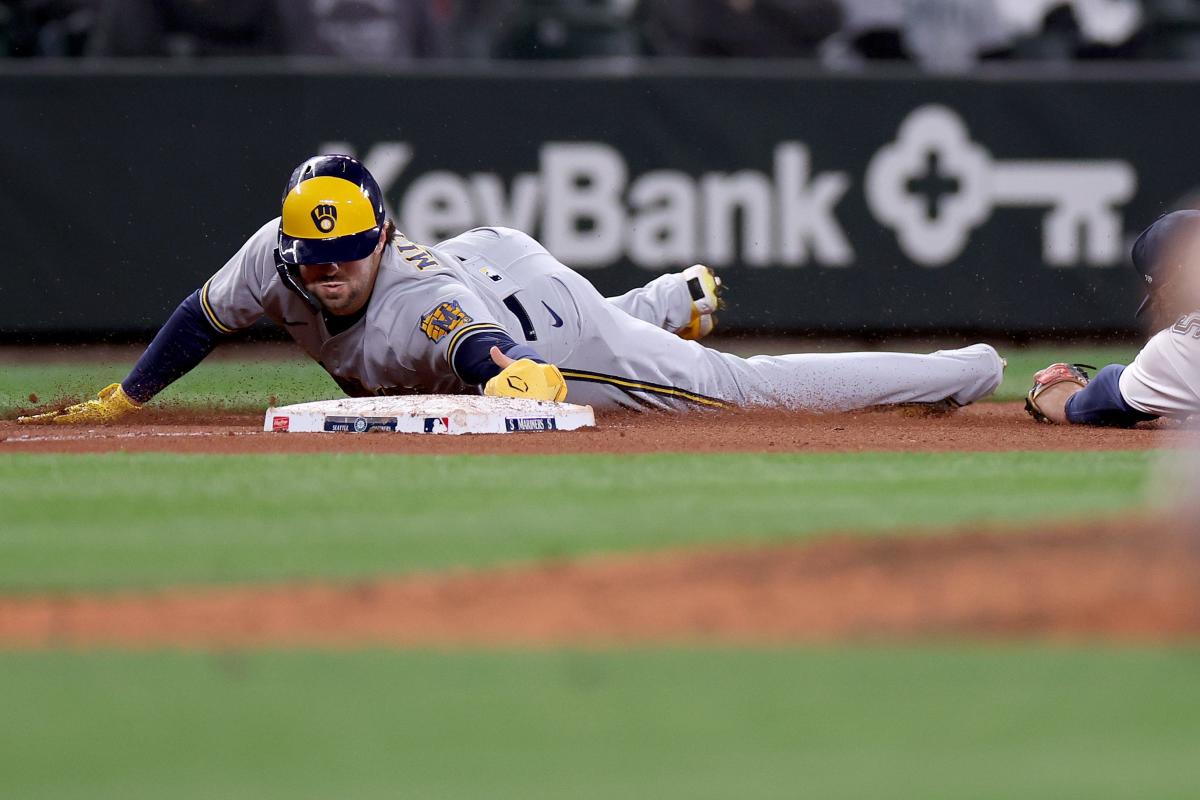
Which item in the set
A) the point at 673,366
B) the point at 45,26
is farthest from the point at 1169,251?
the point at 45,26

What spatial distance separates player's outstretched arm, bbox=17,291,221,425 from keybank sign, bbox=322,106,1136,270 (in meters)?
3.96

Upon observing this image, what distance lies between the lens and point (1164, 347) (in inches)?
247

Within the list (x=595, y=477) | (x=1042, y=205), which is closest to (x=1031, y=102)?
(x=1042, y=205)

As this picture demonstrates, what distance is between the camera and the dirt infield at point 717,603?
3.10 metres

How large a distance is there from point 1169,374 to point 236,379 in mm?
5304

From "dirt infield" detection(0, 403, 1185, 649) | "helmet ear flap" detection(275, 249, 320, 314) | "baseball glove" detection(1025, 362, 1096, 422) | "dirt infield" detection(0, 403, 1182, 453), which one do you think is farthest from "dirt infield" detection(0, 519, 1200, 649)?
"baseball glove" detection(1025, 362, 1096, 422)

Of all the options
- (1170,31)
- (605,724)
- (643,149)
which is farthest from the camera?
(1170,31)

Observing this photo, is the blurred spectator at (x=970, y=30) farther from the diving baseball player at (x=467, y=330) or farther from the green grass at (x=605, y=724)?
the green grass at (x=605, y=724)

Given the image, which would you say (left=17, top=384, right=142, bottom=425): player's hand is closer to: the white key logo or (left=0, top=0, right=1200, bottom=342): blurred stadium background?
(left=0, top=0, right=1200, bottom=342): blurred stadium background

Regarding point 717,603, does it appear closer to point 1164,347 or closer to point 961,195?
point 1164,347

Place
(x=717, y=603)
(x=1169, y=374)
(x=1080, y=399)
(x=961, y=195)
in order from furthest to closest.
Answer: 1. (x=961, y=195)
2. (x=1080, y=399)
3. (x=1169, y=374)
4. (x=717, y=603)

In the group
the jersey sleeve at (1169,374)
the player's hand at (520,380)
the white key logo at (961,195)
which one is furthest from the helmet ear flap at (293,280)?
the white key logo at (961,195)

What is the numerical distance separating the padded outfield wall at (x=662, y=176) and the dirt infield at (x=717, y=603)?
7188 mm

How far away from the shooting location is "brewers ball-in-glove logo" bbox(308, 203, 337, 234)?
6156 mm
